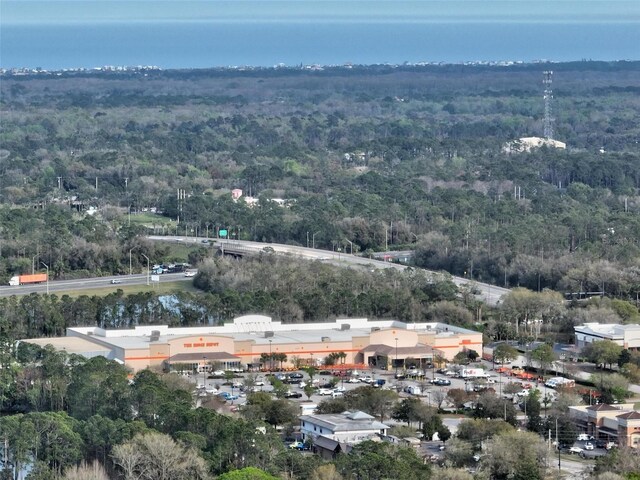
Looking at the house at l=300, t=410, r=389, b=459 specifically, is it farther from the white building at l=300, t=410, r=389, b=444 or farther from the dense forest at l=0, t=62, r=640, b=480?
the dense forest at l=0, t=62, r=640, b=480

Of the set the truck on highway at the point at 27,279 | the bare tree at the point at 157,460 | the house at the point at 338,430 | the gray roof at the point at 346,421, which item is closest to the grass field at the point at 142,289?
the truck on highway at the point at 27,279

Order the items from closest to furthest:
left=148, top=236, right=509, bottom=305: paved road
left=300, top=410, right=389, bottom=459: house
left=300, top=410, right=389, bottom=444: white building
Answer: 1. left=300, top=410, right=389, bottom=459: house
2. left=300, top=410, right=389, bottom=444: white building
3. left=148, top=236, right=509, bottom=305: paved road

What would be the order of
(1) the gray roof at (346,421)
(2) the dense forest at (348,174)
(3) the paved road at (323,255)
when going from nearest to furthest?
1. (1) the gray roof at (346,421)
2. (3) the paved road at (323,255)
3. (2) the dense forest at (348,174)

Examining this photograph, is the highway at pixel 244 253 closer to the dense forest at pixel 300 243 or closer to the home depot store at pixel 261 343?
the dense forest at pixel 300 243

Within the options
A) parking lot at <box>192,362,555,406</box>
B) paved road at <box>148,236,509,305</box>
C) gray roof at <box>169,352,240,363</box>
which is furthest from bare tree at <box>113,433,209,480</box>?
paved road at <box>148,236,509,305</box>

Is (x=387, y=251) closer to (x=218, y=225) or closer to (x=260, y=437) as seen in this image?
(x=218, y=225)

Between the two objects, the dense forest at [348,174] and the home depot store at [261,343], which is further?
the dense forest at [348,174]

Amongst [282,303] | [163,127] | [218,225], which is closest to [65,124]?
[163,127]
